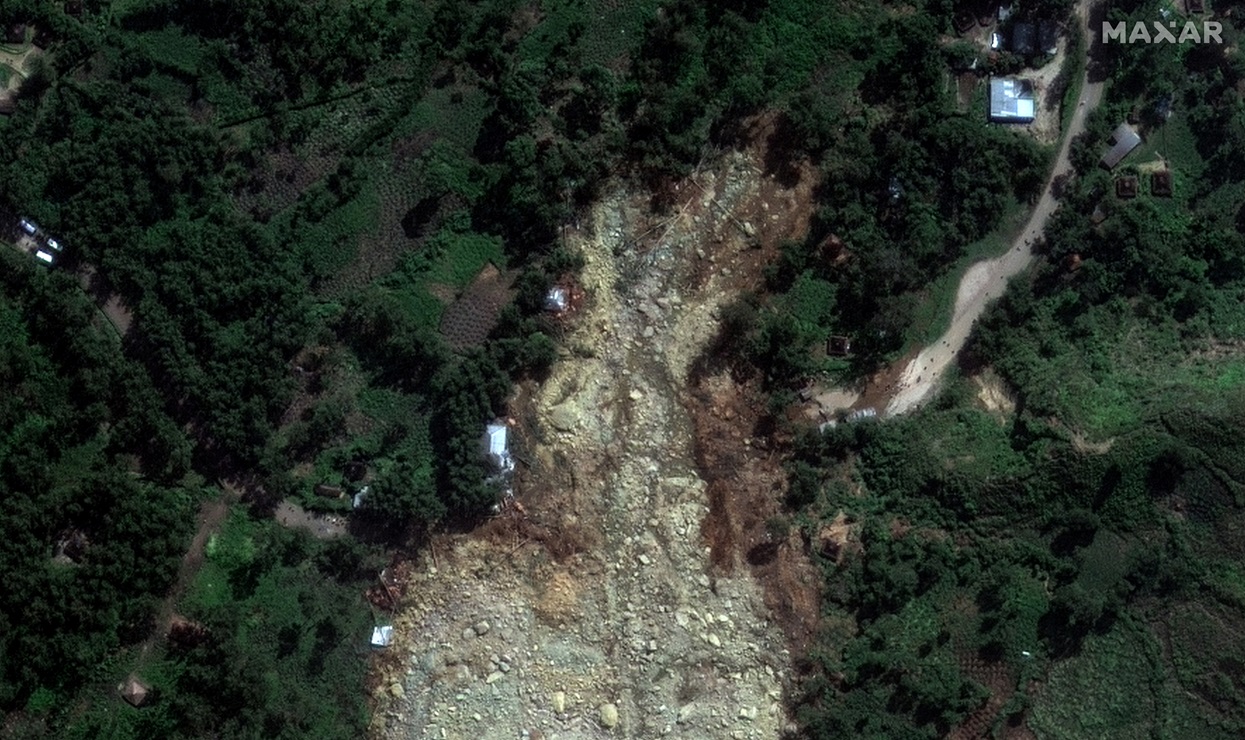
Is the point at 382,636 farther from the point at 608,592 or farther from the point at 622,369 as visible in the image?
the point at 622,369

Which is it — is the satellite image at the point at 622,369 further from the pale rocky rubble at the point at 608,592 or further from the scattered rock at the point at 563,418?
the scattered rock at the point at 563,418

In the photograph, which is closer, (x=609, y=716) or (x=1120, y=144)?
(x=609, y=716)

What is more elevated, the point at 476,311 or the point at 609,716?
the point at 476,311

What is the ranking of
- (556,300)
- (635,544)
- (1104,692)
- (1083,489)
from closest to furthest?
(1104,692)
(1083,489)
(635,544)
(556,300)

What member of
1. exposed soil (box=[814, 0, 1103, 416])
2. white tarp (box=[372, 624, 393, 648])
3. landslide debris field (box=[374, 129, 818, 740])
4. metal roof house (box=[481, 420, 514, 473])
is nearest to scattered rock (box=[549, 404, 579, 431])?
landslide debris field (box=[374, 129, 818, 740])

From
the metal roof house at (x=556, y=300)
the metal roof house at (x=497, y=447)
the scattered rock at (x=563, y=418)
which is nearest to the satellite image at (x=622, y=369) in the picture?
the metal roof house at (x=497, y=447)

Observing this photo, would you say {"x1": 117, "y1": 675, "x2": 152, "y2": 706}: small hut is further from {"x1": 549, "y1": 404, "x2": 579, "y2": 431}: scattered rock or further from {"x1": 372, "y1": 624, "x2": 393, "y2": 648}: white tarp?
{"x1": 549, "y1": 404, "x2": 579, "y2": 431}: scattered rock

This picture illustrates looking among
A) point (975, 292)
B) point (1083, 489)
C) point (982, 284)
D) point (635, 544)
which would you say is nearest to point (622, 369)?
point (635, 544)
